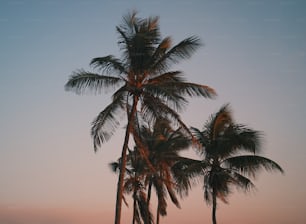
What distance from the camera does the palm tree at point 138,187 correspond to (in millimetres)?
36031

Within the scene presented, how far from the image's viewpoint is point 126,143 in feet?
70.0

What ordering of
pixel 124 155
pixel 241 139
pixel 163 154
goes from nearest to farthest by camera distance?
pixel 124 155, pixel 241 139, pixel 163 154

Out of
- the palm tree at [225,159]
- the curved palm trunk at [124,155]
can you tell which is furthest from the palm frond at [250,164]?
the curved palm trunk at [124,155]

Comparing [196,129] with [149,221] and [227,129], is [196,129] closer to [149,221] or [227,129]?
[227,129]

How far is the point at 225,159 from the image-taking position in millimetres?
28922

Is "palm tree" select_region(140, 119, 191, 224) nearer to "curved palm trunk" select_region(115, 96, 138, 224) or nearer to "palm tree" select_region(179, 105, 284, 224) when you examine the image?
"palm tree" select_region(179, 105, 284, 224)

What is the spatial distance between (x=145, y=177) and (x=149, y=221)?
3836mm

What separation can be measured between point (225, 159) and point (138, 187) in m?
10.3

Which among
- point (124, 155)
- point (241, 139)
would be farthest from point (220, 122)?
point (124, 155)

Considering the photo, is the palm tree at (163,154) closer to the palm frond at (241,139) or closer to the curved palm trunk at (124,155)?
the palm frond at (241,139)

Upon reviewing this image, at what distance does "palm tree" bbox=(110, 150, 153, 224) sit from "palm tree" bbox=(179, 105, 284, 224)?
714cm

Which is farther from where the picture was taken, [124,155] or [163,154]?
[163,154]

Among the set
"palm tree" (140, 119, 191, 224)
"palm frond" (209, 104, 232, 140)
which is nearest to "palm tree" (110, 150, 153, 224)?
"palm tree" (140, 119, 191, 224)

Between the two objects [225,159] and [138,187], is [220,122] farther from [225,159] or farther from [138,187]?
[138,187]
